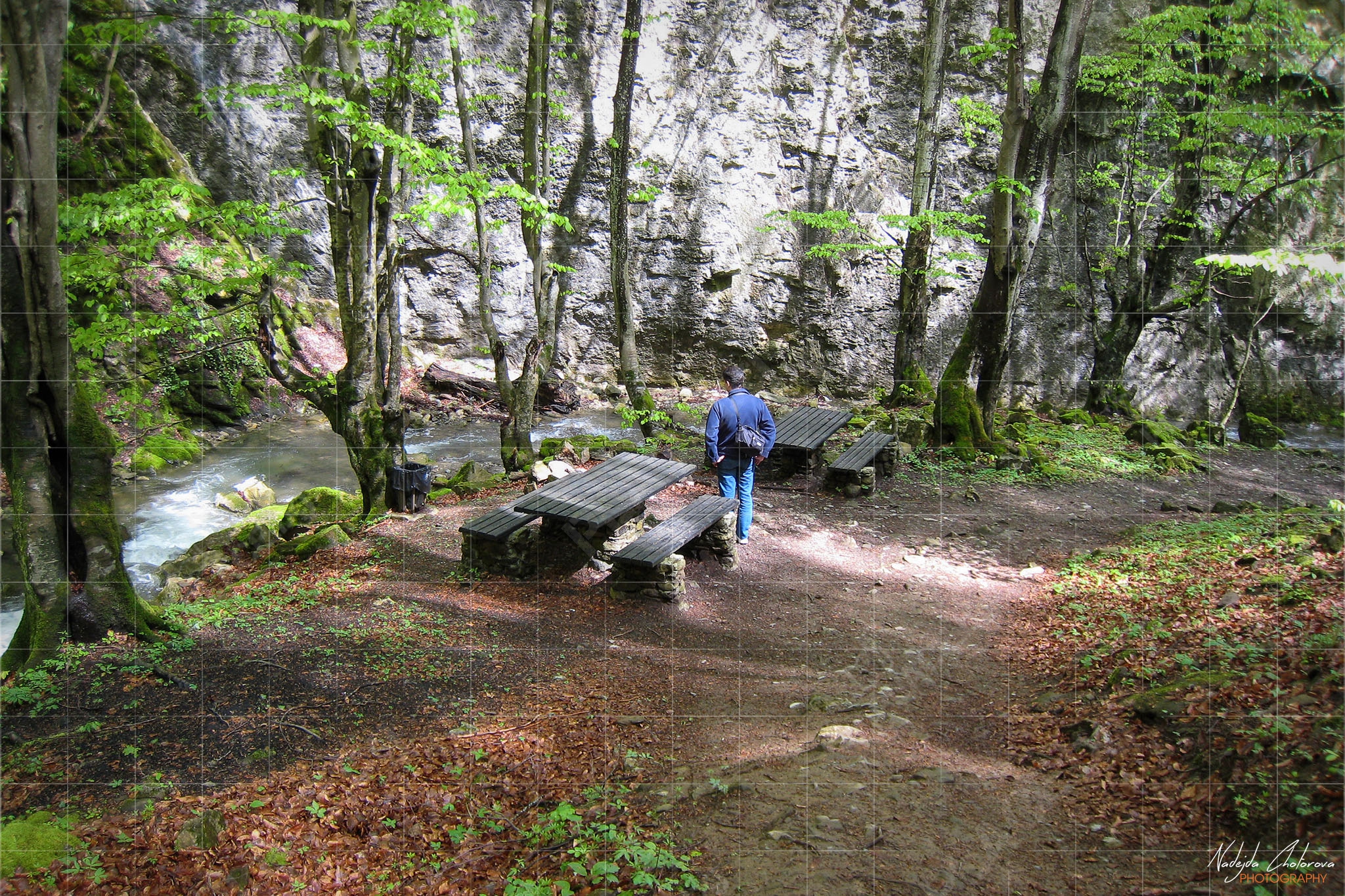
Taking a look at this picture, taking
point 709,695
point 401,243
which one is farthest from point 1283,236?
point 401,243

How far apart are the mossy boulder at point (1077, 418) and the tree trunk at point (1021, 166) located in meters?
3.88

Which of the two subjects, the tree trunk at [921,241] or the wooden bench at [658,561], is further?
the tree trunk at [921,241]

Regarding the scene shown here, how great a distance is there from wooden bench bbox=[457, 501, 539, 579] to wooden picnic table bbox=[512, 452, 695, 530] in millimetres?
192

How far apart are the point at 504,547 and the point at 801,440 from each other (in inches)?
169

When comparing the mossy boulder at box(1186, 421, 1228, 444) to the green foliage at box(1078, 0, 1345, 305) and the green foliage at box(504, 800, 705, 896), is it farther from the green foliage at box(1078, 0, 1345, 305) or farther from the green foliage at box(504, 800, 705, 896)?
the green foliage at box(504, 800, 705, 896)

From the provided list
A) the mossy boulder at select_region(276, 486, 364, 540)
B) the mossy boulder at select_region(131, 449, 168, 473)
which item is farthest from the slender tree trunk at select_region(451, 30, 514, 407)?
the mossy boulder at select_region(131, 449, 168, 473)

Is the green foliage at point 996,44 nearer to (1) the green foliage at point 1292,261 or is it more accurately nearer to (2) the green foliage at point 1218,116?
(2) the green foliage at point 1218,116

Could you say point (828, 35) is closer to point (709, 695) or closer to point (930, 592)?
point (930, 592)

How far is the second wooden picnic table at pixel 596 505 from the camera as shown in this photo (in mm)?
6100

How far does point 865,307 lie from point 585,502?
15288mm

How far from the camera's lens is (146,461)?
11211 mm

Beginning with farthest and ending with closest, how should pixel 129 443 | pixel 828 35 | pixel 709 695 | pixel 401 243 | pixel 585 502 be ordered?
pixel 828 35 → pixel 129 443 → pixel 401 243 → pixel 585 502 → pixel 709 695

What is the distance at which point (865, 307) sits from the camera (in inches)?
778

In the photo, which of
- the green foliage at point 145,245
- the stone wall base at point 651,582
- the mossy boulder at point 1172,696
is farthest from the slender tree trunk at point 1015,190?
the green foliage at point 145,245
